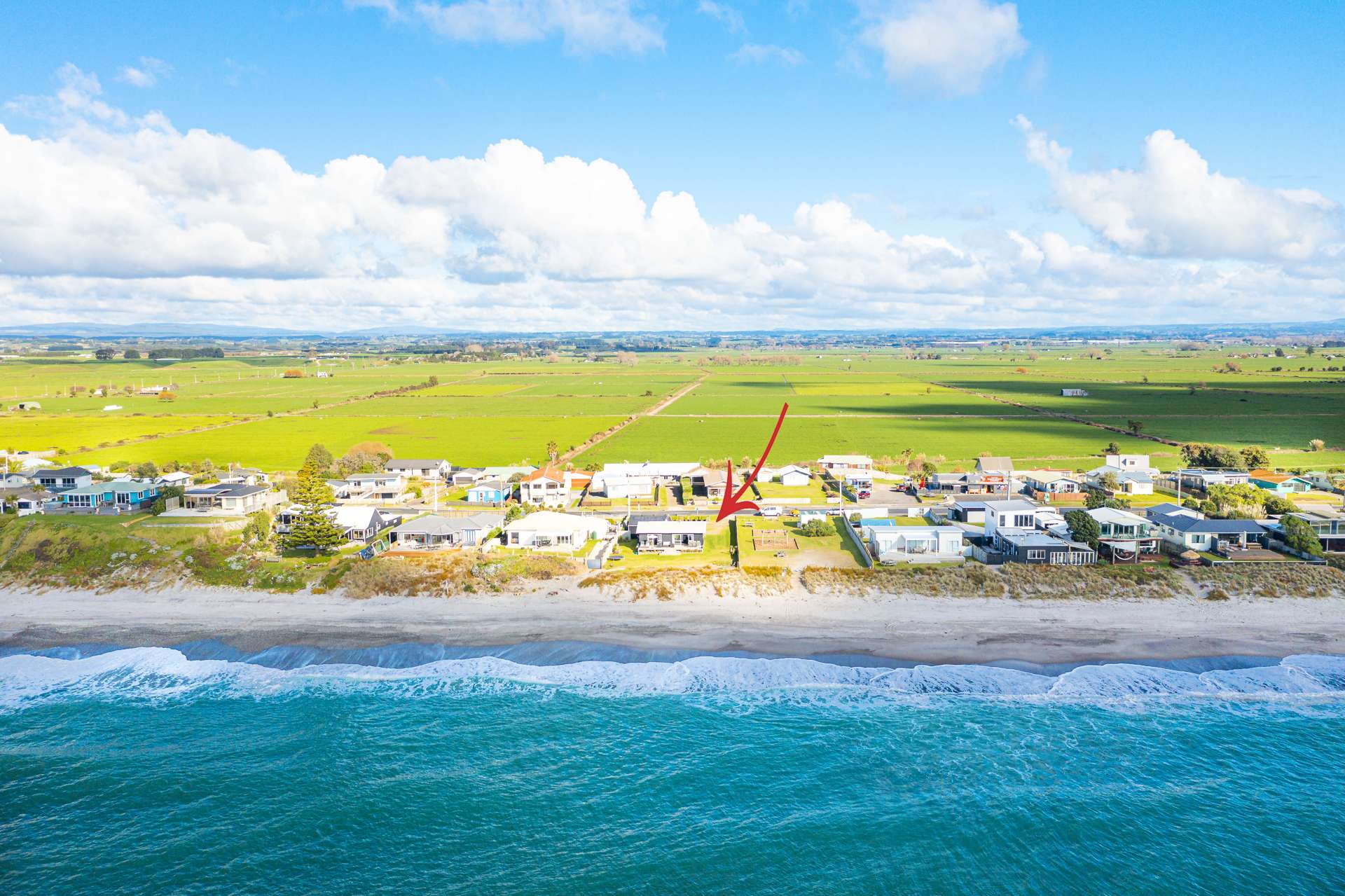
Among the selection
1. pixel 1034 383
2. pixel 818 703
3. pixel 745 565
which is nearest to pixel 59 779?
pixel 818 703

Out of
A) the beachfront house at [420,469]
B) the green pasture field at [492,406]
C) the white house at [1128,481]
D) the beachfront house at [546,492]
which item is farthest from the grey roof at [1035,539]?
the green pasture field at [492,406]

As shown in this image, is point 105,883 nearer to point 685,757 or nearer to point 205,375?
point 685,757

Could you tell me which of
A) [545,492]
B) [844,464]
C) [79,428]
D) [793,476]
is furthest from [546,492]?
[79,428]

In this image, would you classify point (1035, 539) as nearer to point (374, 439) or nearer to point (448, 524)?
point (448, 524)

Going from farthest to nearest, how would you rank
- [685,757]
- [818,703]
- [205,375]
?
[205,375]
[818,703]
[685,757]

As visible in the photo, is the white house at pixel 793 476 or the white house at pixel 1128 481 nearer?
the white house at pixel 1128 481

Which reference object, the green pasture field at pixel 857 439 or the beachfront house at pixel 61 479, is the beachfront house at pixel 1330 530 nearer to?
the green pasture field at pixel 857 439
